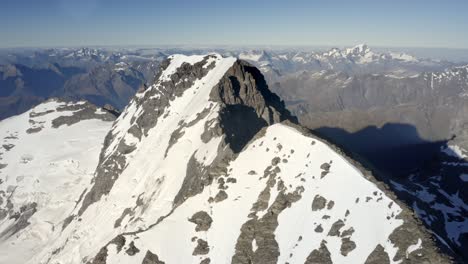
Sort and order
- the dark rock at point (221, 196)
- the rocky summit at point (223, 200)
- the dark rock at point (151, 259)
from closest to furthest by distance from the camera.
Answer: the rocky summit at point (223, 200) < the dark rock at point (151, 259) < the dark rock at point (221, 196)

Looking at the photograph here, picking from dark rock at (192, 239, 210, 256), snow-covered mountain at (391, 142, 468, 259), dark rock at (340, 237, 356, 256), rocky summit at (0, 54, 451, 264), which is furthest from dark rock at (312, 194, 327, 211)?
dark rock at (192, 239, 210, 256)

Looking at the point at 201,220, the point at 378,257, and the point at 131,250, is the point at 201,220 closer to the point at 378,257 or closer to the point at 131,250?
the point at 131,250

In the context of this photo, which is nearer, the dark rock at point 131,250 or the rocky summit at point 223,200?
the rocky summit at point 223,200

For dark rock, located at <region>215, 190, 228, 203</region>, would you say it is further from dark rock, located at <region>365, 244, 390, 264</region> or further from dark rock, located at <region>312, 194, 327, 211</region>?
dark rock, located at <region>365, 244, 390, 264</region>

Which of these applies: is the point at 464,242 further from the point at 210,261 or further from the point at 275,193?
the point at 210,261

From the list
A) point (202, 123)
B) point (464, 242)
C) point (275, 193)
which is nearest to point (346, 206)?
point (275, 193)

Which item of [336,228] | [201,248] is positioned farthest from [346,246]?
[201,248]

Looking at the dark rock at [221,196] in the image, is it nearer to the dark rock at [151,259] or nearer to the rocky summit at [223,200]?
the rocky summit at [223,200]

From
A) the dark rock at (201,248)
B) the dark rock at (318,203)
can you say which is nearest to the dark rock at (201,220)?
the dark rock at (201,248)

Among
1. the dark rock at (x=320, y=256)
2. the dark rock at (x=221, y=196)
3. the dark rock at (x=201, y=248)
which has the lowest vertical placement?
the dark rock at (x=201, y=248)
